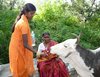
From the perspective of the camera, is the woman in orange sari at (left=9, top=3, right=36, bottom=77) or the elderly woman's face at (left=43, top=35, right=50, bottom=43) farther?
the elderly woman's face at (left=43, top=35, right=50, bottom=43)

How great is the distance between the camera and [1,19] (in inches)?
488

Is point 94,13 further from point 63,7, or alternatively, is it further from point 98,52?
point 98,52

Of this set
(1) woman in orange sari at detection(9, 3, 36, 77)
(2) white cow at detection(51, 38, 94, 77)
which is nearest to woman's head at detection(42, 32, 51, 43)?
(2) white cow at detection(51, 38, 94, 77)

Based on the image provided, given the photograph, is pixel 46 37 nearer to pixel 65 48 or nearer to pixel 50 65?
pixel 50 65

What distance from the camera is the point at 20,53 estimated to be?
7.12 m

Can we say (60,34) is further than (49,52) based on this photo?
Yes

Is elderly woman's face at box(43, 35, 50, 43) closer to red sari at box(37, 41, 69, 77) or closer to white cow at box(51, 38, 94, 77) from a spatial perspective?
red sari at box(37, 41, 69, 77)

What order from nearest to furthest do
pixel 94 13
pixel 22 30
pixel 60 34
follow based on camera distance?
pixel 22 30 < pixel 60 34 < pixel 94 13

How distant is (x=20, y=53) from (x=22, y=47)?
11 cm

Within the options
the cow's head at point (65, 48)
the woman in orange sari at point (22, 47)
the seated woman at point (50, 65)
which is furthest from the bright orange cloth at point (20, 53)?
the seated woman at point (50, 65)

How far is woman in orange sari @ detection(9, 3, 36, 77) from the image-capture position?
23.1 ft

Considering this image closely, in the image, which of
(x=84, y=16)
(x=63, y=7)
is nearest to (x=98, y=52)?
(x=63, y=7)

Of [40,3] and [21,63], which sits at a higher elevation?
[21,63]

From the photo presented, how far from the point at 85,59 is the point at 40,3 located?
887cm
